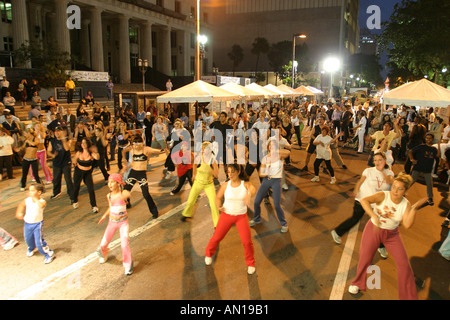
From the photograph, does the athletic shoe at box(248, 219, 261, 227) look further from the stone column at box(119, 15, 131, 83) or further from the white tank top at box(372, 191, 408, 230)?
the stone column at box(119, 15, 131, 83)

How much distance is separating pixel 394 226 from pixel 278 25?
8972cm

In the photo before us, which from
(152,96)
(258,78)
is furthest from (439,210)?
(258,78)

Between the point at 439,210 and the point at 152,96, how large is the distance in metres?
17.3

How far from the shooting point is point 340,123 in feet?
56.0

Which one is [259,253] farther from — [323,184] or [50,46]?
[50,46]

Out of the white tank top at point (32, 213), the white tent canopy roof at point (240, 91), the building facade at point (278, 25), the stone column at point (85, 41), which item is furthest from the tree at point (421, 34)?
the building facade at point (278, 25)

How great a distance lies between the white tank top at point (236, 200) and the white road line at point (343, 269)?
1657 millimetres

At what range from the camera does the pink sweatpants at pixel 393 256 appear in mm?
4035

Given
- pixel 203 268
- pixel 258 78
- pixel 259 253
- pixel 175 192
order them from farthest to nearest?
pixel 258 78, pixel 175 192, pixel 259 253, pixel 203 268

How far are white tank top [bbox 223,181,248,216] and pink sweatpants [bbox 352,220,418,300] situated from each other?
1.71 metres

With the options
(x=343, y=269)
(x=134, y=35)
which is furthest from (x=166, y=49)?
(x=343, y=269)

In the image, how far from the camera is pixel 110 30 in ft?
131

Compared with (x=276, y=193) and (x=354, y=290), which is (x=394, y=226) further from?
(x=276, y=193)

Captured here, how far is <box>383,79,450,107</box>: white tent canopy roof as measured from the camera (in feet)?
32.9
